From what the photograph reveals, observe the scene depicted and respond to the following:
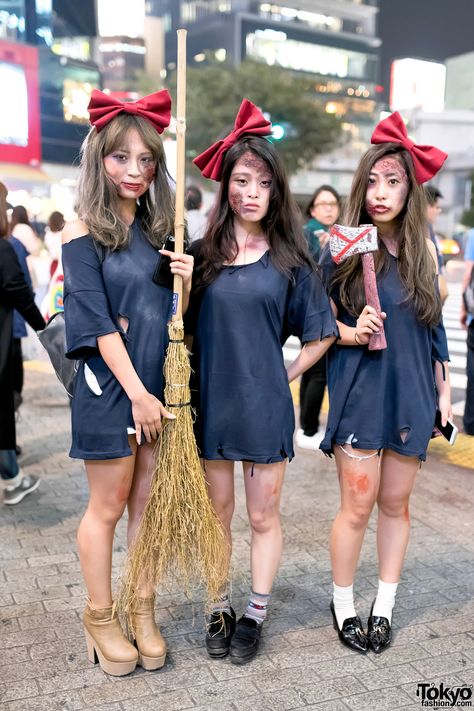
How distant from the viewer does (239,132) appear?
276cm

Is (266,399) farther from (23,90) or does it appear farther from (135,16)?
(135,16)

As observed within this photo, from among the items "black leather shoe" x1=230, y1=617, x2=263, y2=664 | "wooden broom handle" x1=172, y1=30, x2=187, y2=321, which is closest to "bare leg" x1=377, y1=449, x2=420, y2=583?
"black leather shoe" x1=230, y1=617, x2=263, y2=664

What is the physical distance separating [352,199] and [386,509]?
1223 mm

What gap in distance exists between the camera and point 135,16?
4966 cm

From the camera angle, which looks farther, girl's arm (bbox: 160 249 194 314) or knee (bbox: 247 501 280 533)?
knee (bbox: 247 501 280 533)

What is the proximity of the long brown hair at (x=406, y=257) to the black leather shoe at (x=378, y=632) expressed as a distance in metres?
1.19

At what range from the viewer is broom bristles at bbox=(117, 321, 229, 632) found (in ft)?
8.62

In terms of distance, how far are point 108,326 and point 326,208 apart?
3.75m

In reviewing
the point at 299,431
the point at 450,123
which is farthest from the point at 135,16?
the point at 299,431

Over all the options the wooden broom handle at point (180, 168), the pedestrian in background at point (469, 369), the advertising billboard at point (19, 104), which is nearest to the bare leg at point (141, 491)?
the wooden broom handle at point (180, 168)

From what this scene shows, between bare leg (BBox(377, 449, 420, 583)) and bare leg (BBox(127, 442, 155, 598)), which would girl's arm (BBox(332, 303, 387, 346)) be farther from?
bare leg (BBox(127, 442, 155, 598))

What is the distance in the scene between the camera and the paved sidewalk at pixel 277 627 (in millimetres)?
→ 2607

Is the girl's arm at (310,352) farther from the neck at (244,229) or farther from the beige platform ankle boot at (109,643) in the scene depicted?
the beige platform ankle boot at (109,643)

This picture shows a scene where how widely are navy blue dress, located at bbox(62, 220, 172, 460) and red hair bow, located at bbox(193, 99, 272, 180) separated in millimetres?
382
